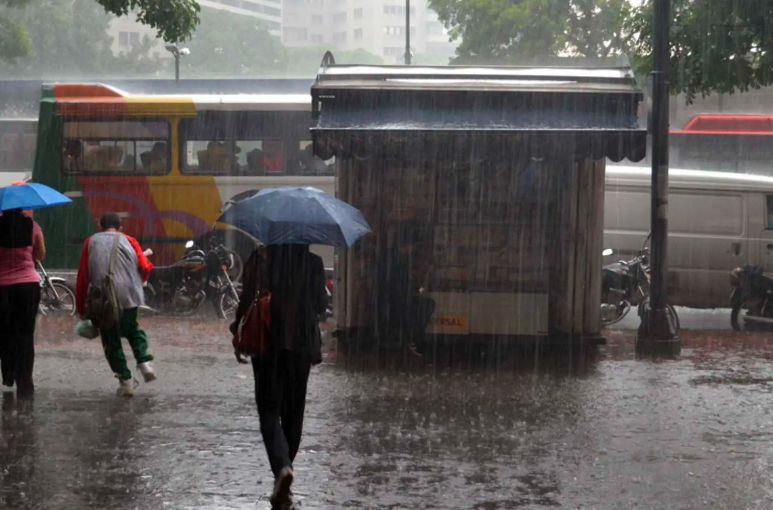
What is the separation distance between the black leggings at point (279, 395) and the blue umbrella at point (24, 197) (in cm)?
381

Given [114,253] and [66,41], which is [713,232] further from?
[66,41]

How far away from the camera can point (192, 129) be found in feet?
57.8

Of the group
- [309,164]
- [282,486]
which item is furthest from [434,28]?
[282,486]

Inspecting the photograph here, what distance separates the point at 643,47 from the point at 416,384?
7.13 m

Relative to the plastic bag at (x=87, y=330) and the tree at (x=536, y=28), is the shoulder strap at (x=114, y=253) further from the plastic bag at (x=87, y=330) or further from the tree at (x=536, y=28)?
the tree at (x=536, y=28)

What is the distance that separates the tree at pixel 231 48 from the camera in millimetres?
81438

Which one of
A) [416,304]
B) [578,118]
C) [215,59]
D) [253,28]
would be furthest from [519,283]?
[253,28]

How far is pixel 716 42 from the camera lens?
14508 mm

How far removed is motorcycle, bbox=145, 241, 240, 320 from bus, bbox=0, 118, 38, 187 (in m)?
11.1

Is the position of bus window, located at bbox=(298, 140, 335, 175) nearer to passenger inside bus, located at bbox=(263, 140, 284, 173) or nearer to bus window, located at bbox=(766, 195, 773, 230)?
passenger inside bus, located at bbox=(263, 140, 284, 173)

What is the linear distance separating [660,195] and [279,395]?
23.0 ft

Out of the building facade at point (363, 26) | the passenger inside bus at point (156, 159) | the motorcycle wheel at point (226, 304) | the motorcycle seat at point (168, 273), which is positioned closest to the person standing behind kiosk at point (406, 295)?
the motorcycle wheel at point (226, 304)

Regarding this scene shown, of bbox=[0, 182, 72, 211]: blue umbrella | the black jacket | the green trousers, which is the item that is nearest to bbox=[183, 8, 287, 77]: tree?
bbox=[0, 182, 72, 211]: blue umbrella

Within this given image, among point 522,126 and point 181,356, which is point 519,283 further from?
point 181,356
